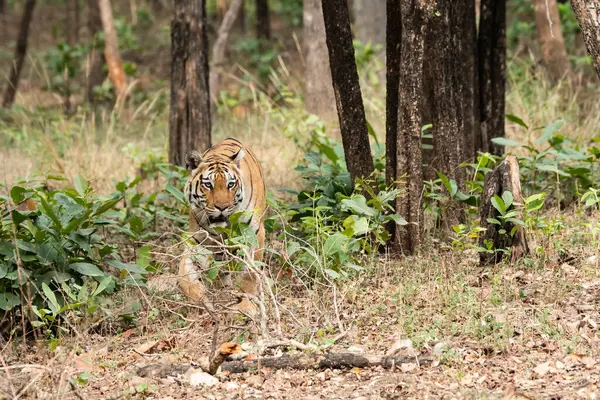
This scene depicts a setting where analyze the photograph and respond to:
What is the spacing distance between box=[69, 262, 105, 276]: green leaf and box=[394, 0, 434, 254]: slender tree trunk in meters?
2.08

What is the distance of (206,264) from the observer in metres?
5.55

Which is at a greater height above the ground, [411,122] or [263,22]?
[263,22]

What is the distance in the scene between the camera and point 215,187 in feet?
19.5

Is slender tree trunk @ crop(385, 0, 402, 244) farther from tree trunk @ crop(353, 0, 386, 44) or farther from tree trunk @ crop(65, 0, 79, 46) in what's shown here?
tree trunk @ crop(65, 0, 79, 46)

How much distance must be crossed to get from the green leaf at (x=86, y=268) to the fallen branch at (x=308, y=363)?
2.97 ft

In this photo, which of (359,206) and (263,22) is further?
(263,22)

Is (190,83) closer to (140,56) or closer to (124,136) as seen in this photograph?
(124,136)

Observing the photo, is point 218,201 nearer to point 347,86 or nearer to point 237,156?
point 237,156

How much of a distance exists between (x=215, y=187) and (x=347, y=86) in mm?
1236

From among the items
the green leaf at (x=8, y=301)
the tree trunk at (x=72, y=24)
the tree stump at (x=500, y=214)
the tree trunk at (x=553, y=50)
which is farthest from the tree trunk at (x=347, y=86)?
the tree trunk at (x=72, y=24)

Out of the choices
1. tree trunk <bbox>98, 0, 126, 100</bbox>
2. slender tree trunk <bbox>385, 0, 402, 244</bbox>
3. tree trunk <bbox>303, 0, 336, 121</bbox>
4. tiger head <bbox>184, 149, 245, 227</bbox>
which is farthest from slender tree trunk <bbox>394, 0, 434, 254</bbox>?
tree trunk <bbox>98, 0, 126, 100</bbox>

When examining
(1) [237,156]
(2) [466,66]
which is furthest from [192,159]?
(2) [466,66]

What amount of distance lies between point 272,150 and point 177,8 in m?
2.17

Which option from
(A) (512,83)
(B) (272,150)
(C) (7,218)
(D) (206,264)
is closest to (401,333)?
(D) (206,264)
